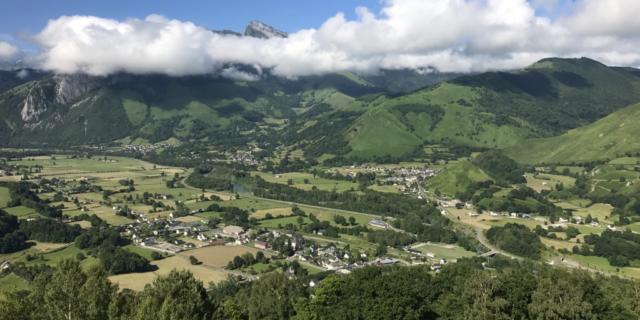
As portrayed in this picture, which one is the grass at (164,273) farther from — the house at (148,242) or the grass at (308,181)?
the grass at (308,181)

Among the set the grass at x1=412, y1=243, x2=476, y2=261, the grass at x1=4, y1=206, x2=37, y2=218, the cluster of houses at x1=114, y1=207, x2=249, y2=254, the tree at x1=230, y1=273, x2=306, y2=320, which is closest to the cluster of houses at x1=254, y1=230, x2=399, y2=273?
the cluster of houses at x1=114, y1=207, x2=249, y2=254

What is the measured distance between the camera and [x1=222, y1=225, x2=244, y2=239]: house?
10400cm

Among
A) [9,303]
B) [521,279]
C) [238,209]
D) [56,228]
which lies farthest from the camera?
[238,209]

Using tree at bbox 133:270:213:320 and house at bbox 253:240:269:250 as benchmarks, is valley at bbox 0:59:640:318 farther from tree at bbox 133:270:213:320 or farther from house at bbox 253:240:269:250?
tree at bbox 133:270:213:320

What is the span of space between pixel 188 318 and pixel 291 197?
116 m

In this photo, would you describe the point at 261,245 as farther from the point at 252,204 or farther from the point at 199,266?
the point at 252,204

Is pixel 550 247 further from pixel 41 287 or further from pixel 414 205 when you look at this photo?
pixel 41 287

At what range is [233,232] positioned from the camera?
105812mm

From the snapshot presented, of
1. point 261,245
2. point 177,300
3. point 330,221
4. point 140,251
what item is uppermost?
point 177,300

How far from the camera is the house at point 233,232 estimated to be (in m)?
104

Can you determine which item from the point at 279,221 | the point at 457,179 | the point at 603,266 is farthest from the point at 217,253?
the point at 457,179

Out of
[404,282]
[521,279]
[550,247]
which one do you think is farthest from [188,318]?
[550,247]

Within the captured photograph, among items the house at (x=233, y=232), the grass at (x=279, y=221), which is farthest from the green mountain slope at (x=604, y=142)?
the house at (x=233, y=232)

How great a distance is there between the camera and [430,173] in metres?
187
